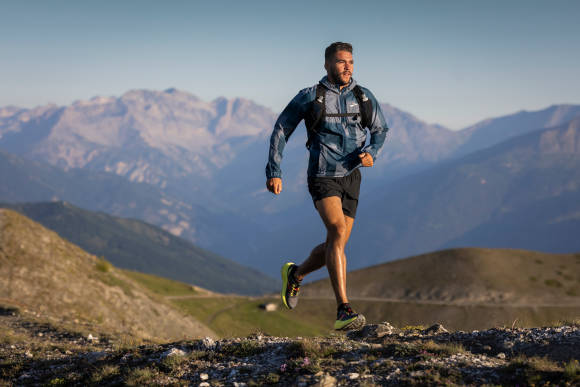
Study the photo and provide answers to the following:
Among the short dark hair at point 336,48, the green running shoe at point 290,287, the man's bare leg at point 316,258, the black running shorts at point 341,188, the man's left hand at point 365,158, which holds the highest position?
the short dark hair at point 336,48

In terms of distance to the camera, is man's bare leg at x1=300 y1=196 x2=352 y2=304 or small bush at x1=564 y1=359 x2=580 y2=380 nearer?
small bush at x1=564 y1=359 x2=580 y2=380

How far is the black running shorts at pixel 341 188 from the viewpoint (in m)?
8.34

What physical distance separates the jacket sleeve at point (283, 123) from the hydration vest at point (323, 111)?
0.43ft

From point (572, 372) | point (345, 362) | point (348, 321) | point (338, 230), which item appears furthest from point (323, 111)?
point (572, 372)

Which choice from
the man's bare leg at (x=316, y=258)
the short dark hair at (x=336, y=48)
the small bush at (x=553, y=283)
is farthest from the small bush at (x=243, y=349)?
the small bush at (x=553, y=283)

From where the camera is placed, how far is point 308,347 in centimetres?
725

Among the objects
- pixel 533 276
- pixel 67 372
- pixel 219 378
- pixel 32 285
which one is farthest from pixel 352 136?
pixel 533 276

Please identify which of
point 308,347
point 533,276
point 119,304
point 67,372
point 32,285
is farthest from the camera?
point 533,276

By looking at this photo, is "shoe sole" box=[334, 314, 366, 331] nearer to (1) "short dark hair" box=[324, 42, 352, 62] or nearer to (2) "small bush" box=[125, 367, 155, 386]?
(2) "small bush" box=[125, 367, 155, 386]

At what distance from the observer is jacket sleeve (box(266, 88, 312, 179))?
324 inches

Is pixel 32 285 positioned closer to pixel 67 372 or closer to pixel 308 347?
pixel 67 372

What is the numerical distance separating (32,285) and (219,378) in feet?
72.8

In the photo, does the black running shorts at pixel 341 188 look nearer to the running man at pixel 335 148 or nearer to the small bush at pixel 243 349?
the running man at pixel 335 148

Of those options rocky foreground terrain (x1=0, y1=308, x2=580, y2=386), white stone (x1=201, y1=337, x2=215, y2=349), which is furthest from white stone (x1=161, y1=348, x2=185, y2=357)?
white stone (x1=201, y1=337, x2=215, y2=349)
